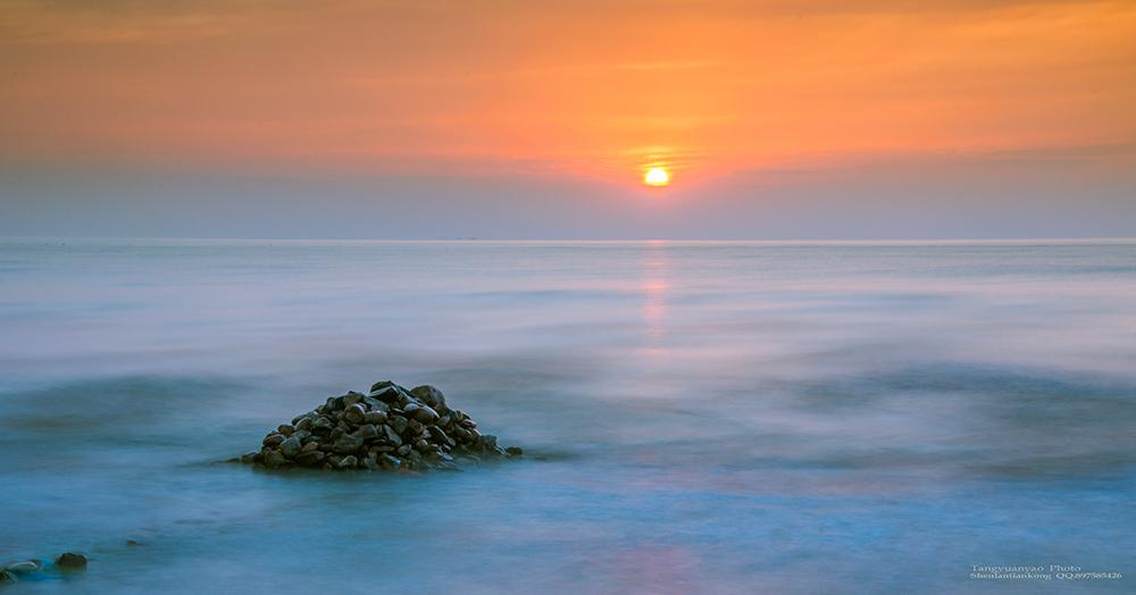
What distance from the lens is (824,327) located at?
110 feet

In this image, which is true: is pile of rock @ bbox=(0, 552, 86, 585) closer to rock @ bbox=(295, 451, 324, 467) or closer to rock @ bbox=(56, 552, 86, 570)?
rock @ bbox=(56, 552, 86, 570)

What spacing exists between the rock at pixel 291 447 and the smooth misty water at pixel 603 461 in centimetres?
45

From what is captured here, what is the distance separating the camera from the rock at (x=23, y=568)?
877 cm

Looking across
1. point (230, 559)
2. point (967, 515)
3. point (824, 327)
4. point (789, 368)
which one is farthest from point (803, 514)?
point (824, 327)

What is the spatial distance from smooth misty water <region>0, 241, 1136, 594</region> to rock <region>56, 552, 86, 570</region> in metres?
0.15

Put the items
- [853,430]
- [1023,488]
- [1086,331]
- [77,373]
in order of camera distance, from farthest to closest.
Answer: [1086,331]
[77,373]
[853,430]
[1023,488]

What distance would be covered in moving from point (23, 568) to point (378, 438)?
434 cm

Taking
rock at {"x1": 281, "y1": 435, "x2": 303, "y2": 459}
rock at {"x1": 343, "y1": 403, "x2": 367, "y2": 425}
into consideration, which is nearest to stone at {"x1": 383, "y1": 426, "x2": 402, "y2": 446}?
rock at {"x1": 343, "y1": 403, "x2": 367, "y2": 425}

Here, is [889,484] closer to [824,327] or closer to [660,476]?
[660,476]

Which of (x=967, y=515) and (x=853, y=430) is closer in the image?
(x=967, y=515)

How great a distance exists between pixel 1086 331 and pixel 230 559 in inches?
1089

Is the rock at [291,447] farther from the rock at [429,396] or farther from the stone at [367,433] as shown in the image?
A: the rock at [429,396]

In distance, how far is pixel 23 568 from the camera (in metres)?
8.84

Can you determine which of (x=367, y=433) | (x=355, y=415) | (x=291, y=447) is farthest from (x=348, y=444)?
(x=291, y=447)
